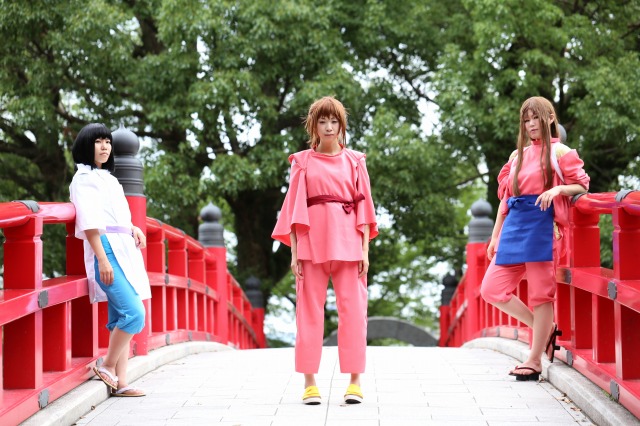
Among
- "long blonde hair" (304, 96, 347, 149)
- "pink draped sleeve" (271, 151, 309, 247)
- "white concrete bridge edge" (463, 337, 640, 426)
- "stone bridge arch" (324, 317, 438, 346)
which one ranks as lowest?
"stone bridge arch" (324, 317, 438, 346)

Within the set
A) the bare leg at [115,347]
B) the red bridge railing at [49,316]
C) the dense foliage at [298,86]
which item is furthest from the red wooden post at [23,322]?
the dense foliage at [298,86]

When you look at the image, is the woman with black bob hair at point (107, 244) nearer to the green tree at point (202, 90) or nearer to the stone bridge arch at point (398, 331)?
the green tree at point (202, 90)

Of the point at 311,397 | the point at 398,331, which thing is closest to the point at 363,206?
the point at 311,397

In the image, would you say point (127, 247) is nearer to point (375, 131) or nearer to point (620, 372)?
point (620, 372)

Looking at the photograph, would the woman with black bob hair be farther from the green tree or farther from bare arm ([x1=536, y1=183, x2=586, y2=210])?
the green tree

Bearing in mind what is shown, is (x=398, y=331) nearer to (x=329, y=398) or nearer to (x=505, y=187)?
(x=505, y=187)

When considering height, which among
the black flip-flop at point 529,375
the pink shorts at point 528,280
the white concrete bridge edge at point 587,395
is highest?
the pink shorts at point 528,280

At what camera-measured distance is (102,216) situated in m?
4.64

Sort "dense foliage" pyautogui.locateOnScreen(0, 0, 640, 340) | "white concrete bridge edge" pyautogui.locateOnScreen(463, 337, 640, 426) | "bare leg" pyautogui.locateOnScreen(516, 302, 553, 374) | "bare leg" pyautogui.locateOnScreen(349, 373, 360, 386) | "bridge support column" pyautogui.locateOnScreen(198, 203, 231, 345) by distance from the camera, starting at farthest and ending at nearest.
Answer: "dense foliage" pyautogui.locateOnScreen(0, 0, 640, 340)
"bridge support column" pyautogui.locateOnScreen(198, 203, 231, 345)
"bare leg" pyautogui.locateOnScreen(516, 302, 553, 374)
"bare leg" pyautogui.locateOnScreen(349, 373, 360, 386)
"white concrete bridge edge" pyautogui.locateOnScreen(463, 337, 640, 426)

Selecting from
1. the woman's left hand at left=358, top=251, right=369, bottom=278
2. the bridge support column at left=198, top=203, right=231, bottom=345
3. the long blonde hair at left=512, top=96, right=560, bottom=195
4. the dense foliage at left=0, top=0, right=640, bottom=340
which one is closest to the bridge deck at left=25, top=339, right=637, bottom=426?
the woman's left hand at left=358, top=251, right=369, bottom=278

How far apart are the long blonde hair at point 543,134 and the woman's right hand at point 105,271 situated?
85.6 inches

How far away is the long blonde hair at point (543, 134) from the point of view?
490 cm

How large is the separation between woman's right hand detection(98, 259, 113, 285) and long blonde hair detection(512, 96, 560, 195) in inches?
85.6

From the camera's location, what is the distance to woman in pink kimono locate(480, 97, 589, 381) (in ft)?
16.1
